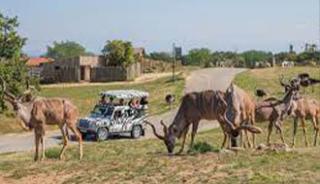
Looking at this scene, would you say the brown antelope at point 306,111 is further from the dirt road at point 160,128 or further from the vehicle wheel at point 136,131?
the vehicle wheel at point 136,131

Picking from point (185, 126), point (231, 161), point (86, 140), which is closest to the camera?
point (231, 161)

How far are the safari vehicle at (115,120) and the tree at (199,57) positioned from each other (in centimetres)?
8789

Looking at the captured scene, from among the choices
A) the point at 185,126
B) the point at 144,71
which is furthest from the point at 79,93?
the point at 185,126

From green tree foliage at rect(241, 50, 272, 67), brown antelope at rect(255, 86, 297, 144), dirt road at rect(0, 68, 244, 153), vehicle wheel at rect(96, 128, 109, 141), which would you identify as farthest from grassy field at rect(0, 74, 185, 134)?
green tree foliage at rect(241, 50, 272, 67)

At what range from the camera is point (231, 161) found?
736 inches

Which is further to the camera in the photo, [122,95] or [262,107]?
[122,95]

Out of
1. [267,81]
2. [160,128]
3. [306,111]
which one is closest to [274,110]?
[306,111]

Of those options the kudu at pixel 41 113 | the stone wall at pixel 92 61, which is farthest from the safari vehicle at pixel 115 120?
the stone wall at pixel 92 61

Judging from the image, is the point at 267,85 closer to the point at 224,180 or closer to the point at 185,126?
the point at 185,126

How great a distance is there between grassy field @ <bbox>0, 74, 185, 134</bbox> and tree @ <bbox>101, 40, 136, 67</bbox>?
10.9m

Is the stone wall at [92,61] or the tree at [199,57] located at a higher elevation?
the tree at [199,57]

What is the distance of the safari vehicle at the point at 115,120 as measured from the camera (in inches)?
1796

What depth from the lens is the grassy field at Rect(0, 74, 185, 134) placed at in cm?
5728

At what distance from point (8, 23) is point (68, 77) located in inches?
1668
